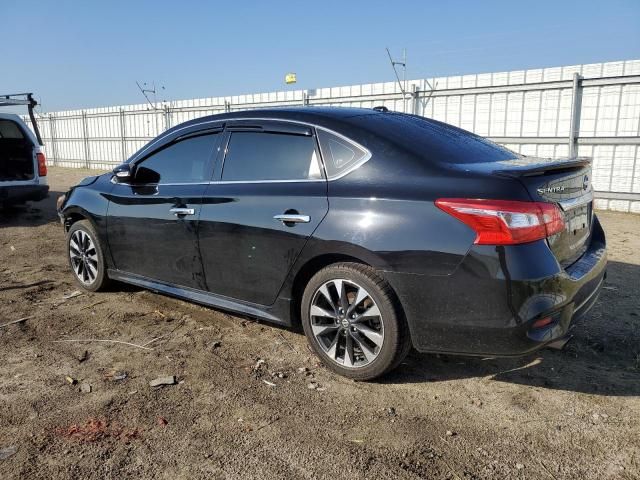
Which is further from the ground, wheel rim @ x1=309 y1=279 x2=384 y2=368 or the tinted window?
the tinted window

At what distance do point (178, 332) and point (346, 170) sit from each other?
1905mm

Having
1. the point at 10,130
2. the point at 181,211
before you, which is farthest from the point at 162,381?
the point at 10,130

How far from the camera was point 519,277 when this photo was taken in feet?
8.68

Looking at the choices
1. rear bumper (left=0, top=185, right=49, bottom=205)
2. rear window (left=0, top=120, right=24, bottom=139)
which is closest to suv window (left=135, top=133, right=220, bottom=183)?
rear bumper (left=0, top=185, right=49, bottom=205)

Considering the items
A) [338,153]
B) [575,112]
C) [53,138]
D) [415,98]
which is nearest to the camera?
[338,153]

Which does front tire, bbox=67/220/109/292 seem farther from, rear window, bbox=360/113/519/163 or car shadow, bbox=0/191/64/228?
car shadow, bbox=0/191/64/228

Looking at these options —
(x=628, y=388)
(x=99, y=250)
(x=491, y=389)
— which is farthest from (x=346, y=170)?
(x=99, y=250)

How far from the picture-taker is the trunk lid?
110 inches

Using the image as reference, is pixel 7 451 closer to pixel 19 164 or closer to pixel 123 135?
pixel 19 164

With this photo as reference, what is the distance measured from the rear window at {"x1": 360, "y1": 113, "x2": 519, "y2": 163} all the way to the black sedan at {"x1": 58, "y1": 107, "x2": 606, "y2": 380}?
0.06 ft

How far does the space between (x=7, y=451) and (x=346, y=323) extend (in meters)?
1.86

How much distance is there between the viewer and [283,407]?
295cm

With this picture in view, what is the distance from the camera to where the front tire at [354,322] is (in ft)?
9.85

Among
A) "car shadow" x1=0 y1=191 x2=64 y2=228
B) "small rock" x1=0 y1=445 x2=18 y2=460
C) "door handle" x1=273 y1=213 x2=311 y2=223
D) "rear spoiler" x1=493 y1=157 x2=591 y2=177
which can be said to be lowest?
"small rock" x1=0 y1=445 x2=18 y2=460
